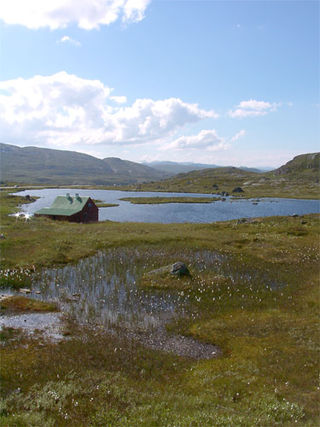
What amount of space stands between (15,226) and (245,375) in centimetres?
4964

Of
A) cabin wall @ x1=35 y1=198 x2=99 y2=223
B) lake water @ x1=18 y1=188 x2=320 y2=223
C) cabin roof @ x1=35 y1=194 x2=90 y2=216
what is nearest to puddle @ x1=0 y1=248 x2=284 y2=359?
cabin wall @ x1=35 y1=198 x2=99 y2=223

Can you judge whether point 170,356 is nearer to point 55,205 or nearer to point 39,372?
point 39,372

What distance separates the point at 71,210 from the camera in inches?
2687

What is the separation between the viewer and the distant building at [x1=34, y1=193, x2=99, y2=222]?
67.2 meters

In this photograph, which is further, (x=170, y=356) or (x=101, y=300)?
(x=101, y=300)

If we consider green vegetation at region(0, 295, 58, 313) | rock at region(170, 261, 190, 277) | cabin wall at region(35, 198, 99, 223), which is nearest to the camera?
green vegetation at region(0, 295, 58, 313)

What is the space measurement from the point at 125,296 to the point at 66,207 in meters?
49.9

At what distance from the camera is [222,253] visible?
40.7 metres

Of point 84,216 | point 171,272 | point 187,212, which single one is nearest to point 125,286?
point 171,272

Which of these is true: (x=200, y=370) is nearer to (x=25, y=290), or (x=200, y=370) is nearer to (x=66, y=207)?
(x=25, y=290)

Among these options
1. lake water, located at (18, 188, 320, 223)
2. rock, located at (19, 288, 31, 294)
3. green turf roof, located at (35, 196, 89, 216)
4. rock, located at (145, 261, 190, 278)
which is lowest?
rock, located at (19, 288, 31, 294)

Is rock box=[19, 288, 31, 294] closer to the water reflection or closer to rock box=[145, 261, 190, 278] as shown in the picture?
the water reflection

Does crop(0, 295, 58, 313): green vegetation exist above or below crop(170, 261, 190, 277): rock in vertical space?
below

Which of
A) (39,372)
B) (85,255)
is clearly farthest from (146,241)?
(39,372)
